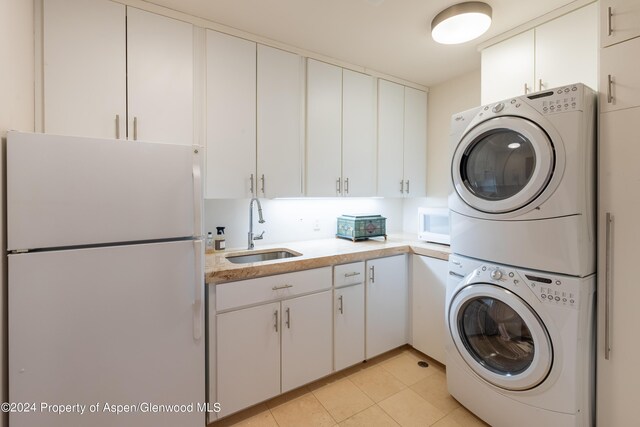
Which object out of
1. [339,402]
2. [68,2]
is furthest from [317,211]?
[68,2]

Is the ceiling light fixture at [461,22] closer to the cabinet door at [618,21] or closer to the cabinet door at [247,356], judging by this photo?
the cabinet door at [618,21]

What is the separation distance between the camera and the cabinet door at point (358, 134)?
2412 millimetres

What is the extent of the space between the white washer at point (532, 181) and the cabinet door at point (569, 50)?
48 centimetres

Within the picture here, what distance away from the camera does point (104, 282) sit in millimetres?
1259

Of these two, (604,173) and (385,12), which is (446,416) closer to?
(604,173)

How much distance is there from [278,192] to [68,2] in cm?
150

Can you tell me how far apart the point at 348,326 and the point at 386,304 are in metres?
0.39

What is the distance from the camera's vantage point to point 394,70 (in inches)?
101

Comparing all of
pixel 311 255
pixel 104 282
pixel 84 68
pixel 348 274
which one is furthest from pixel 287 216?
pixel 84 68

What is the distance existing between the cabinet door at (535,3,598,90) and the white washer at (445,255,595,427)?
3.86ft

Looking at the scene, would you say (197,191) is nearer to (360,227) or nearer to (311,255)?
(311,255)

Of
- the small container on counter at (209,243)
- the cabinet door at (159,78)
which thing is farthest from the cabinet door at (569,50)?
the small container on counter at (209,243)

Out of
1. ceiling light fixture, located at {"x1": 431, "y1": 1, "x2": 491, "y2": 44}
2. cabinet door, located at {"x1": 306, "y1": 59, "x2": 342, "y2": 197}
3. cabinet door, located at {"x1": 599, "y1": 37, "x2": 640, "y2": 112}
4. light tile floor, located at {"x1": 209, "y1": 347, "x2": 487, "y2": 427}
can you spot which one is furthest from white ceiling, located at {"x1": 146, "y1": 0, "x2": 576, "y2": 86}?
light tile floor, located at {"x1": 209, "y1": 347, "x2": 487, "y2": 427}

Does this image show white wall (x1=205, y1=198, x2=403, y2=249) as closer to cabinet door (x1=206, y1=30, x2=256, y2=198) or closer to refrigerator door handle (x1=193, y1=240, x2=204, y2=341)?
→ cabinet door (x1=206, y1=30, x2=256, y2=198)
